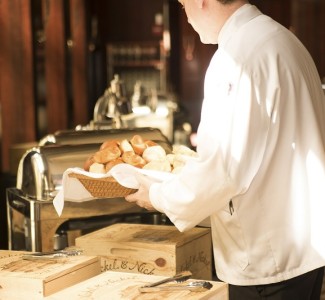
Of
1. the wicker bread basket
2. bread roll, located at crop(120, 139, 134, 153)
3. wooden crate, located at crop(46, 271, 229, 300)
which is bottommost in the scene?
wooden crate, located at crop(46, 271, 229, 300)

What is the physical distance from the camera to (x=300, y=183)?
2.31m

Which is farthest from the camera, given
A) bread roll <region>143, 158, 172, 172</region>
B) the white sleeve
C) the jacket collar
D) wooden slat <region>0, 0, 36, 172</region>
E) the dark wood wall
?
the dark wood wall

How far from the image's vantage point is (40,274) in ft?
7.16

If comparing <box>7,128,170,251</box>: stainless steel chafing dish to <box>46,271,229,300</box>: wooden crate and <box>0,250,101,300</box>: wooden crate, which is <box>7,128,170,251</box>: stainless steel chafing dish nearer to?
<box>0,250,101,300</box>: wooden crate

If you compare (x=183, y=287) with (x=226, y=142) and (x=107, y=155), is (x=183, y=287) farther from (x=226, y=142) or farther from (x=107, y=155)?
(x=107, y=155)

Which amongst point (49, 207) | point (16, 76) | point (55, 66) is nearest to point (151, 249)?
point (49, 207)

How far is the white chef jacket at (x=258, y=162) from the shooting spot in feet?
7.27

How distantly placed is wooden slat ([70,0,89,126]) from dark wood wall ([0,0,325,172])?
12 mm

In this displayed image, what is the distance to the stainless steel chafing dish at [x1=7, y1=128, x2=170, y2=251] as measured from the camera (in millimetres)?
3184

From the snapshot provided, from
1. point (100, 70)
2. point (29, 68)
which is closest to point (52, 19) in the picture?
point (29, 68)

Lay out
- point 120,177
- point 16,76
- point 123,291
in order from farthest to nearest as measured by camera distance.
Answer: point 16,76 < point 120,177 < point 123,291

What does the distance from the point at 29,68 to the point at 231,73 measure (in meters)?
4.73

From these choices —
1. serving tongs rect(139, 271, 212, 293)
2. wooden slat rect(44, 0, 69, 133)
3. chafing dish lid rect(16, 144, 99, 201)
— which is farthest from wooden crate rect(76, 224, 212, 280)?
wooden slat rect(44, 0, 69, 133)

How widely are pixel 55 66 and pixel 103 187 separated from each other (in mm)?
5965
